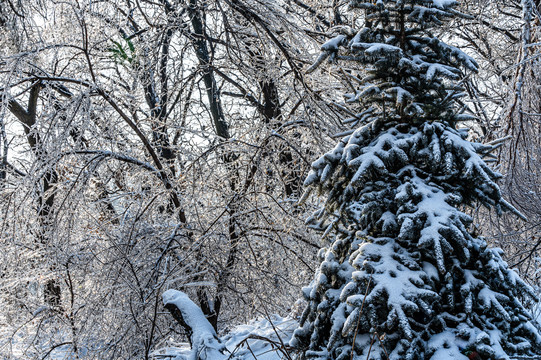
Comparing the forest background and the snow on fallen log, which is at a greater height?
the forest background

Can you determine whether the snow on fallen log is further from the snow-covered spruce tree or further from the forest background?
the snow-covered spruce tree

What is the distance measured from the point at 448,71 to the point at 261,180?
2.64 metres

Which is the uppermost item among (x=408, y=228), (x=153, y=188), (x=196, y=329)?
(x=153, y=188)

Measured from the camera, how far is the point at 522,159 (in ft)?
13.9

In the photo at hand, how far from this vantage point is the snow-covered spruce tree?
73.1 inches

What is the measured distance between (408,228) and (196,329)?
68.5 inches

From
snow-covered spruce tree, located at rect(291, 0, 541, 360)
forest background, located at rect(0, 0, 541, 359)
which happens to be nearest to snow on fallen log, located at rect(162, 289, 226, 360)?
forest background, located at rect(0, 0, 541, 359)

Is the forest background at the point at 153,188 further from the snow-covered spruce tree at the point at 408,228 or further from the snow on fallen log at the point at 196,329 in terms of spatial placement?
the snow-covered spruce tree at the point at 408,228

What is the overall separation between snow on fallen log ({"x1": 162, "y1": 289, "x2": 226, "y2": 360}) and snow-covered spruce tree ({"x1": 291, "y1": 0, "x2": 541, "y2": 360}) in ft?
2.45

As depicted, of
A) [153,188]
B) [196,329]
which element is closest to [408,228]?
[196,329]

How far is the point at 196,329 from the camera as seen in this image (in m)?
2.98

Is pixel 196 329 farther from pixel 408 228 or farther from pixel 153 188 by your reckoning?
pixel 153 188

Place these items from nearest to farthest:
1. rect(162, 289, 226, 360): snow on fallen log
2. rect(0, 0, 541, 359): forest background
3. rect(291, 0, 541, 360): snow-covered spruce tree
A: rect(291, 0, 541, 360): snow-covered spruce tree, rect(162, 289, 226, 360): snow on fallen log, rect(0, 0, 541, 359): forest background

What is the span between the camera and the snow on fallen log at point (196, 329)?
283 cm
